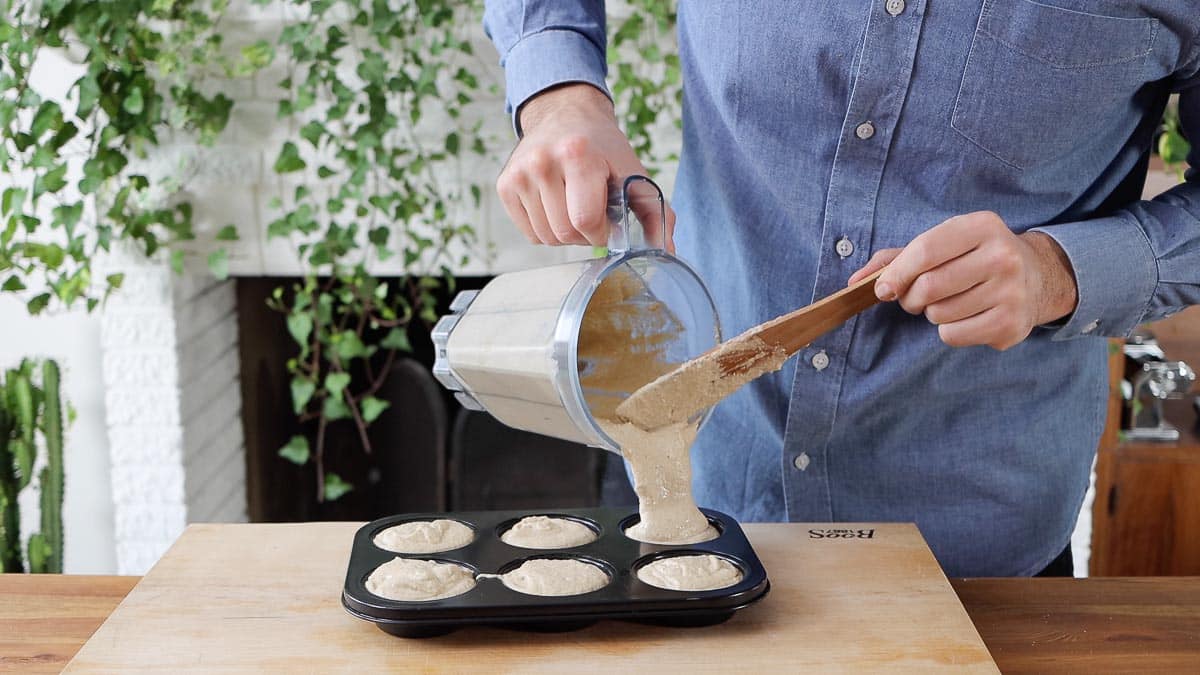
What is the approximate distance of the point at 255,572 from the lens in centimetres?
107

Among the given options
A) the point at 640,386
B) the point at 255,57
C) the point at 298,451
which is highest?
the point at 255,57

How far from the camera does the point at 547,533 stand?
43.7 inches

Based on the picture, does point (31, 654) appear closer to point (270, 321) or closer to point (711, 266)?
point (711, 266)

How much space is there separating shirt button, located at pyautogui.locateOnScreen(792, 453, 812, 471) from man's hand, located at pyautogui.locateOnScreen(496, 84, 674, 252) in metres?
0.33

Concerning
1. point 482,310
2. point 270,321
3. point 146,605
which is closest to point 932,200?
point 482,310

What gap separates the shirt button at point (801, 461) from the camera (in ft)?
4.00

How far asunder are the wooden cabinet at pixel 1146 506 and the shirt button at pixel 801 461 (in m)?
1.11

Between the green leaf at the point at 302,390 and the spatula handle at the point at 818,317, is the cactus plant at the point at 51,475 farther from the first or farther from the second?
the spatula handle at the point at 818,317

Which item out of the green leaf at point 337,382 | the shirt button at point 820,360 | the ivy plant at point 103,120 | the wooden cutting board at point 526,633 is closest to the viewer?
the wooden cutting board at point 526,633

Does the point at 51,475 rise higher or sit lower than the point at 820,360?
lower

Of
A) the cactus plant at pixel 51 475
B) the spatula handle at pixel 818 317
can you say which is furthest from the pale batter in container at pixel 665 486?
the cactus plant at pixel 51 475

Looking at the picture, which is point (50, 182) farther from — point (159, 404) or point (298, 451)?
point (298, 451)

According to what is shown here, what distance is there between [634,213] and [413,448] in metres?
1.65

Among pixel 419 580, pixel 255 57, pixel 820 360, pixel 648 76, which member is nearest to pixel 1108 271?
pixel 820 360
